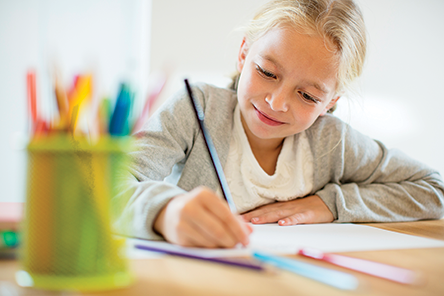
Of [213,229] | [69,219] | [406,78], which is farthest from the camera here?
[406,78]

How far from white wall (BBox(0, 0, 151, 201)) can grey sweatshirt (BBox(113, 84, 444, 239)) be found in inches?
36.9

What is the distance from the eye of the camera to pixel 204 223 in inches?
13.9

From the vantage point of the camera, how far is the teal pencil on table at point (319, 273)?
10.9 inches

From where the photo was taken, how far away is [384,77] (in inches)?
74.2

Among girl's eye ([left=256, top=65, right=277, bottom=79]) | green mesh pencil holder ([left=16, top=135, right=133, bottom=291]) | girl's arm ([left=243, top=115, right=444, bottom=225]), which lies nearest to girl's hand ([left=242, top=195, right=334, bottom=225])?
girl's arm ([left=243, top=115, right=444, bottom=225])

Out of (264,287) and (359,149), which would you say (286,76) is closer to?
(359,149)

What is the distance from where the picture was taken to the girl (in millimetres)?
681

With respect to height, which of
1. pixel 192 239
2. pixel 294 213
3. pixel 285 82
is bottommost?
pixel 294 213

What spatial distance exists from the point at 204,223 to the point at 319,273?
11 centimetres

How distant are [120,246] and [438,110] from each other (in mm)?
1985

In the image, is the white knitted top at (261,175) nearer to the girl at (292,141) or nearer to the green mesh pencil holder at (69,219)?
the girl at (292,141)

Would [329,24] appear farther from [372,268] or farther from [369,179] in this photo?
[372,268]

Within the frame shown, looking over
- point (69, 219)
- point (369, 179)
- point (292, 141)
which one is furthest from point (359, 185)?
point (69, 219)

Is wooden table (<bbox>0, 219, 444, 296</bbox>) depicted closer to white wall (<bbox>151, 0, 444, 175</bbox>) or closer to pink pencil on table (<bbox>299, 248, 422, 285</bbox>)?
pink pencil on table (<bbox>299, 248, 422, 285</bbox>)
